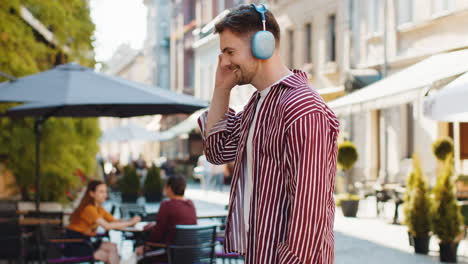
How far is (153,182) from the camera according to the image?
2262cm

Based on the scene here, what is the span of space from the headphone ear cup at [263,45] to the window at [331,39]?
24.6m

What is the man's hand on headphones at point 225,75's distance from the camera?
2666mm

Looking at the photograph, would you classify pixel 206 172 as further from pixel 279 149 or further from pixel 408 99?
pixel 279 149

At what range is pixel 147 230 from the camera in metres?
8.30

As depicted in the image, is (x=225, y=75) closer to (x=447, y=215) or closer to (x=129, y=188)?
(x=447, y=215)

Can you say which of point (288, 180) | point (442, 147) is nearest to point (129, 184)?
point (442, 147)

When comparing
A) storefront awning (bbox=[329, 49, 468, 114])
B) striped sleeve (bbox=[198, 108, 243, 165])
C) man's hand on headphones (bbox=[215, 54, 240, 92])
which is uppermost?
storefront awning (bbox=[329, 49, 468, 114])

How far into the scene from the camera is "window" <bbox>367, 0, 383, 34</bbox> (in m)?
23.2

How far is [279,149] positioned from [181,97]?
753 centimetres

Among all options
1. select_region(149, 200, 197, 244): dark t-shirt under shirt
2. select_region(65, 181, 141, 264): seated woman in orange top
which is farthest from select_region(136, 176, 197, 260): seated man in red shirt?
select_region(65, 181, 141, 264): seated woman in orange top

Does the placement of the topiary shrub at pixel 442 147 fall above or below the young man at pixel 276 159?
above

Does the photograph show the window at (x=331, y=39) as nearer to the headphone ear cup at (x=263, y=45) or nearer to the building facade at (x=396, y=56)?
the building facade at (x=396, y=56)

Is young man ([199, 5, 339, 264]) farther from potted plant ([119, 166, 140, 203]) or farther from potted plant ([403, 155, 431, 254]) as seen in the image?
potted plant ([119, 166, 140, 203])

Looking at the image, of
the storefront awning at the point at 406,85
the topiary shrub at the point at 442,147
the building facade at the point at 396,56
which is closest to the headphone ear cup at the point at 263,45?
the storefront awning at the point at 406,85
